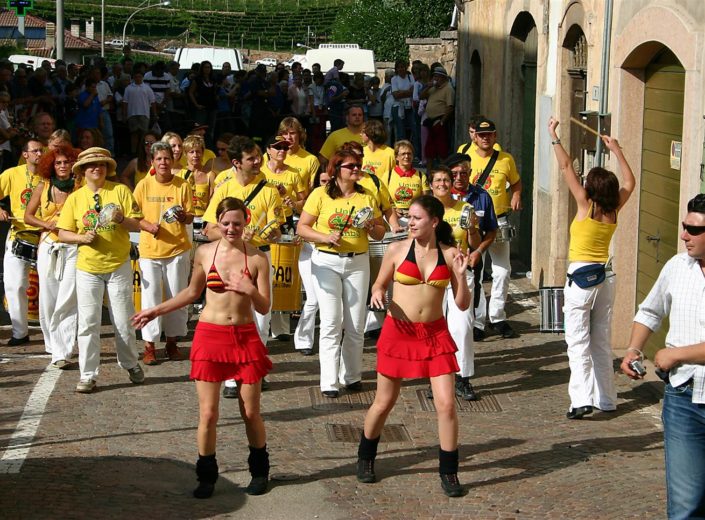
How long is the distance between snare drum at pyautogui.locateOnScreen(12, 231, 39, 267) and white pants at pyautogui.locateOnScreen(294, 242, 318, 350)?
2469 millimetres

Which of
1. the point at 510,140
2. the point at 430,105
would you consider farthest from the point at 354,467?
the point at 430,105

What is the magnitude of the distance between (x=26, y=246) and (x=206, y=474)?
496 cm

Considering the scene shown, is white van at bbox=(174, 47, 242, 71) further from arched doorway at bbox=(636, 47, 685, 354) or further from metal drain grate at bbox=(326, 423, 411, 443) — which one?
metal drain grate at bbox=(326, 423, 411, 443)

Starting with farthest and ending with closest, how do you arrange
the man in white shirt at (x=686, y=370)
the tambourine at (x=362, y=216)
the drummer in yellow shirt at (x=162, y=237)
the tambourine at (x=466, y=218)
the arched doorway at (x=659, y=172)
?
the drummer in yellow shirt at (x=162, y=237) → the arched doorway at (x=659, y=172) → the tambourine at (x=466, y=218) → the tambourine at (x=362, y=216) → the man in white shirt at (x=686, y=370)

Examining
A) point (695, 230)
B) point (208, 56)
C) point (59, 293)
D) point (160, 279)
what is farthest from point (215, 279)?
point (208, 56)

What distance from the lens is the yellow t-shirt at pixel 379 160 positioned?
46.2 ft

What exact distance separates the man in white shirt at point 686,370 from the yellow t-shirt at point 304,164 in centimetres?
687

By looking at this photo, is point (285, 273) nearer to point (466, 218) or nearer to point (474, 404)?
point (466, 218)

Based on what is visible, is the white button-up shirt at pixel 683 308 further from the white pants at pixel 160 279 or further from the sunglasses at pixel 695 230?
the white pants at pixel 160 279

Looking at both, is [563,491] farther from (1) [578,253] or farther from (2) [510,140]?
(2) [510,140]

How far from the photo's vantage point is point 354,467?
8.97 meters

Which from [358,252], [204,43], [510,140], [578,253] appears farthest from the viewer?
[204,43]

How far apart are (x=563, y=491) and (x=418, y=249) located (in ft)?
5.85

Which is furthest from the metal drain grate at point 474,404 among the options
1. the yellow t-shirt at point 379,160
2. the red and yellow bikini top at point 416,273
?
the yellow t-shirt at point 379,160
